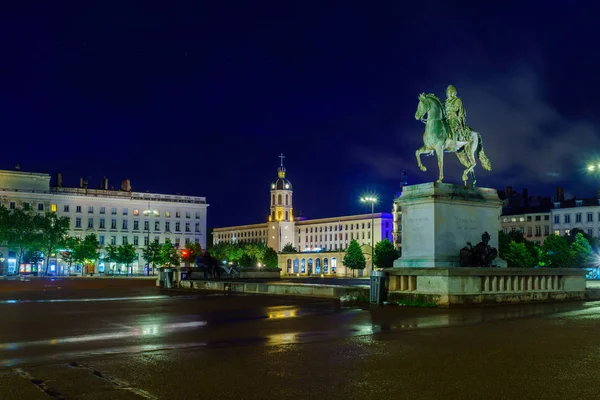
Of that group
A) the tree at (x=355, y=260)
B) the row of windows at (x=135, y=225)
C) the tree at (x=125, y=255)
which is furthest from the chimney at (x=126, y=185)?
the tree at (x=355, y=260)

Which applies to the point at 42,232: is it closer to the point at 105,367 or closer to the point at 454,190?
the point at 454,190

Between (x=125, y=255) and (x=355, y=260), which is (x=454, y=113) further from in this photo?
(x=125, y=255)

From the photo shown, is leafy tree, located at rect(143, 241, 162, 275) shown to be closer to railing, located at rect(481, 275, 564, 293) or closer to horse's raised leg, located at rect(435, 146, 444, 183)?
horse's raised leg, located at rect(435, 146, 444, 183)

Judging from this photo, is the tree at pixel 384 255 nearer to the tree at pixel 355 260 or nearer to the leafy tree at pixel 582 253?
the tree at pixel 355 260

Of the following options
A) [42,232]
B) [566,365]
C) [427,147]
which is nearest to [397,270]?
[427,147]

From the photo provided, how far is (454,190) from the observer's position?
25641 millimetres

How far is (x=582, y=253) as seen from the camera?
11262cm

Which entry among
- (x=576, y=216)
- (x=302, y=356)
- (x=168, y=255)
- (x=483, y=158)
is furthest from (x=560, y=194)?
(x=302, y=356)

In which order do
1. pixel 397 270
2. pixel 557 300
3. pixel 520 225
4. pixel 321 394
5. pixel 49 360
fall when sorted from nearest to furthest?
1. pixel 321 394
2. pixel 49 360
3. pixel 397 270
4. pixel 557 300
5. pixel 520 225

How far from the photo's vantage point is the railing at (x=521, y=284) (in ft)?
77.8

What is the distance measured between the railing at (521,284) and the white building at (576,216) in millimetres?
127977

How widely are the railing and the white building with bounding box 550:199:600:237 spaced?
128m

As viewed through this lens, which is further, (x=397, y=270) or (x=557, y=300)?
(x=557, y=300)

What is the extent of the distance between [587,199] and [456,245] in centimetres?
13623
